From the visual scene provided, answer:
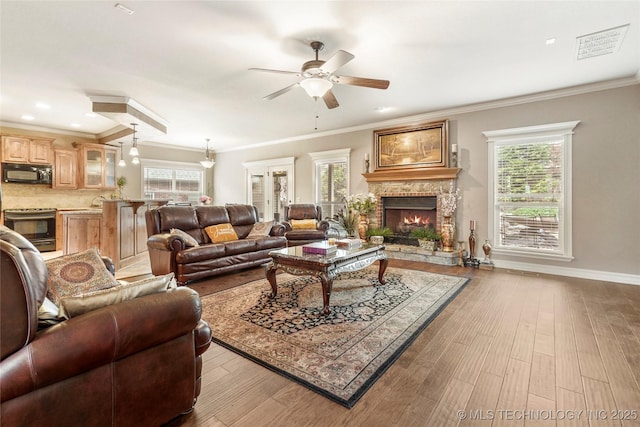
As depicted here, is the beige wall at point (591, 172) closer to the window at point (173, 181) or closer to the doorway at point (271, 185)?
the doorway at point (271, 185)

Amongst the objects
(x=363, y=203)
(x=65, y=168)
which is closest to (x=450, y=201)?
(x=363, y=203)

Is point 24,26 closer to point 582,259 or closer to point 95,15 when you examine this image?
point 95,15

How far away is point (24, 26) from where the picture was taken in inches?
108

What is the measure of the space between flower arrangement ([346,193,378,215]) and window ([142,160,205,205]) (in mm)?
5347

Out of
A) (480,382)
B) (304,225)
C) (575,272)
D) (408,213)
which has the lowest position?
(480,382)

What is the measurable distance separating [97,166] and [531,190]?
9250 mm

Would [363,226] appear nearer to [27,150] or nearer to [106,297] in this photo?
[106,297]

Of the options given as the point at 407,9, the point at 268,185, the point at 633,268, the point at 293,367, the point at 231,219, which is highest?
the point at 407,9

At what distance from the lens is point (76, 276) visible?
5.45 ft

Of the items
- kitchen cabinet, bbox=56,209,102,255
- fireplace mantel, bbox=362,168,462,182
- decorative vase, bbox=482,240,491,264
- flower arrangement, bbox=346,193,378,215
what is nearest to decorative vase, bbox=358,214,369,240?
flower arrangement, bbox=346,193,378,215

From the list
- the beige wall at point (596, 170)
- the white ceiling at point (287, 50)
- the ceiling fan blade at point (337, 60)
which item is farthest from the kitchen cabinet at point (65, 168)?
the beige wall at point (596, 170)

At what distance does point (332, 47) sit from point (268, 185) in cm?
550

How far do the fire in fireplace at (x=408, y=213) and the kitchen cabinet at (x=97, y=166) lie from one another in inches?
269

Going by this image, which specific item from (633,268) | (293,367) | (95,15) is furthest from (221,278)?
(633,268)
